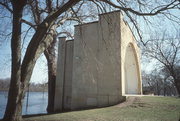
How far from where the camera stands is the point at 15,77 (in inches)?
186

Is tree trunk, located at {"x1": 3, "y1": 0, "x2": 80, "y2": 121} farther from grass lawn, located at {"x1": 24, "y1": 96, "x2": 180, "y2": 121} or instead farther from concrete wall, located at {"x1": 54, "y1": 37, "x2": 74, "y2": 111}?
concrete wall, located at {"x1": 54, "y1": 37, "x2": 74, "y2": 111}

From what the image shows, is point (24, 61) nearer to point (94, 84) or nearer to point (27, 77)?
point (27, 77)

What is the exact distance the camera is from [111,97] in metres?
11.4

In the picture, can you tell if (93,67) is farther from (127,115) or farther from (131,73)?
(131,73)

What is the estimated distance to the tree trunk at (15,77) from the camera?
4.66 meters

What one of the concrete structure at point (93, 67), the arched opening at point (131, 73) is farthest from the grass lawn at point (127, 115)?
the arched opening at point (131, 73)

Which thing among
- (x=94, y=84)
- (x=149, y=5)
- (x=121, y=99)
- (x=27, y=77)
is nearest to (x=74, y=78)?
(x=94, y=84)

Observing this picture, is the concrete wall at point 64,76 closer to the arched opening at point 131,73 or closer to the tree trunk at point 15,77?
the arched opening at point 131,73

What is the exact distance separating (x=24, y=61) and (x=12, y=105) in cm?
153

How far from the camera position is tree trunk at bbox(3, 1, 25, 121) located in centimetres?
466

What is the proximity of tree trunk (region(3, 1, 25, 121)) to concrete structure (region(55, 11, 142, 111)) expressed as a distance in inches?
247

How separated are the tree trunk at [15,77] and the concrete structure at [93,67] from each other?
627 cm

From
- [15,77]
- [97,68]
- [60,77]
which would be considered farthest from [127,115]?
[60,77]

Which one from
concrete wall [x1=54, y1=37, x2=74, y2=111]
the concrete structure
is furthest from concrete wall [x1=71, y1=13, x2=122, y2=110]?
concrete wall [x1=54, y1=37, x2=74, y2=111]
